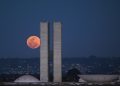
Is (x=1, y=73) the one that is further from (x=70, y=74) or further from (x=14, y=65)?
(x=70, y=74)

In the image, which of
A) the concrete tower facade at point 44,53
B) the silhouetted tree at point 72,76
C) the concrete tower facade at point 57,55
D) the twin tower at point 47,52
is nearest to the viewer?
the twin tower at point 47,52

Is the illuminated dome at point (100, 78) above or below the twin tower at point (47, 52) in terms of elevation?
below

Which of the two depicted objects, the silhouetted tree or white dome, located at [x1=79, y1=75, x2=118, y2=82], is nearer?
white dome, located at [x1=79, y1=75, x2=118, y2=82]

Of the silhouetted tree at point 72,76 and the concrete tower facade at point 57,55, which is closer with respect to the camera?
the concrete tower facade at point 57,55

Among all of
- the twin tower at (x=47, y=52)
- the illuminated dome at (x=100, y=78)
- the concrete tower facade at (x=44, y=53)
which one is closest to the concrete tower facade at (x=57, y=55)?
the twin tower at (x=47, y=52)


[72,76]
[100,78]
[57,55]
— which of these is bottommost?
[100,78]

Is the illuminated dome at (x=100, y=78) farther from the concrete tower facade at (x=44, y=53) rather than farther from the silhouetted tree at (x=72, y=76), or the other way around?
the silhouetted tree at (x=72, y=76)

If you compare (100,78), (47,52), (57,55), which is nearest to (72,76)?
(100,78)

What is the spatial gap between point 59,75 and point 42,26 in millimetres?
6993

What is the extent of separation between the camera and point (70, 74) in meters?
92.8

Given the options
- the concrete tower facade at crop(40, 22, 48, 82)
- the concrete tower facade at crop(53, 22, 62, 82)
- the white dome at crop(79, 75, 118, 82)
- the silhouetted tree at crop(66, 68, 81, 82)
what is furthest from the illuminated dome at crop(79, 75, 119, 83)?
the silhouetted tree at crop(66, 68, 81, 82)

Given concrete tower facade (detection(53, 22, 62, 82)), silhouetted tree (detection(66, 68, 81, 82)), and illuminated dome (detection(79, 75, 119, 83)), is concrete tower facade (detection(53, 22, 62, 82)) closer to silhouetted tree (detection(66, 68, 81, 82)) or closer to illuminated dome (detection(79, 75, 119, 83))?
illuminated dome (detection(79, 75, 119, 83))

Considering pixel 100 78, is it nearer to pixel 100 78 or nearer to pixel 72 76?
pixel 100 78

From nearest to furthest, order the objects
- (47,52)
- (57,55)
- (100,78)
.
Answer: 1. (47,52)
2. (57,55)
3. (100,78)
